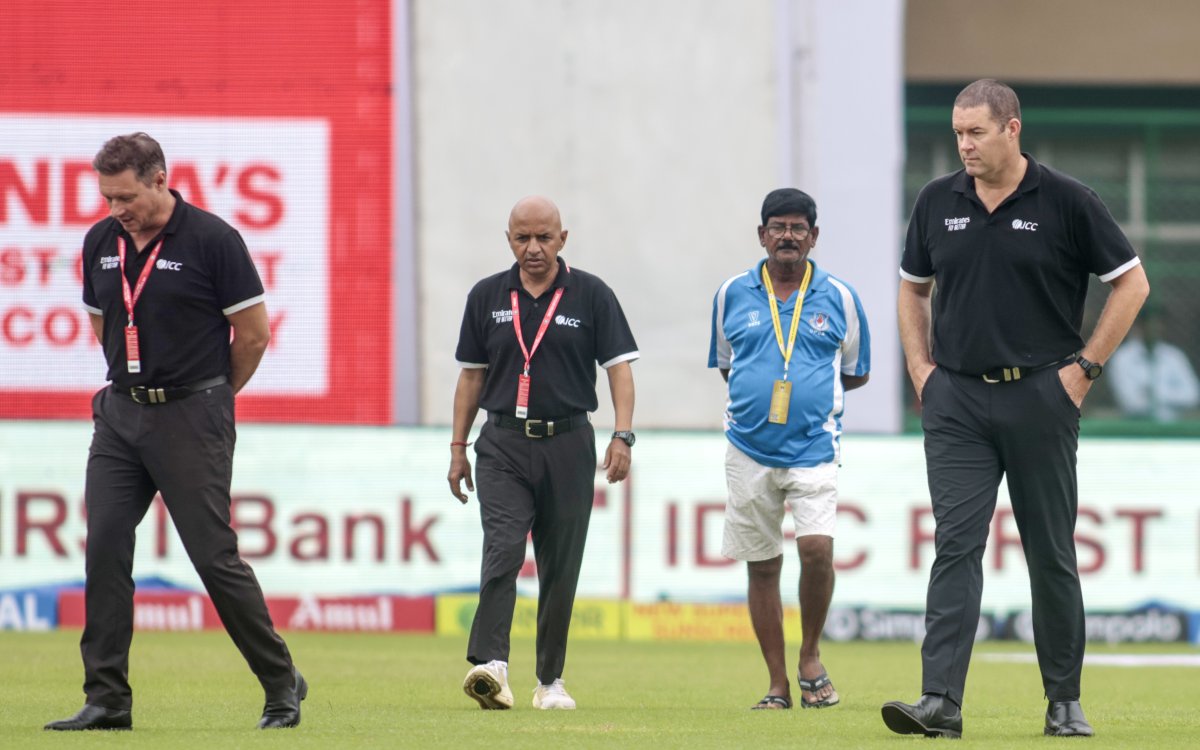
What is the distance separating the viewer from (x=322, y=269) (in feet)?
47.5

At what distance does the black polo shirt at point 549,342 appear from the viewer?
8414 millimetres

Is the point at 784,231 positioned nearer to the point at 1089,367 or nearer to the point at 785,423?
the point at 785,423

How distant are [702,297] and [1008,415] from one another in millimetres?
9033

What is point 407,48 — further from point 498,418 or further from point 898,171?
point 498,418

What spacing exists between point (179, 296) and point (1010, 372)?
9.71 feet

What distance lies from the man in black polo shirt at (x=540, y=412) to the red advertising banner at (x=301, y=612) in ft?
18.6

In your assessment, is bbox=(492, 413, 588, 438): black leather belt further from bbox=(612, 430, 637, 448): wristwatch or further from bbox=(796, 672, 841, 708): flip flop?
bbox=(796, 672, 841, 708): flip flop

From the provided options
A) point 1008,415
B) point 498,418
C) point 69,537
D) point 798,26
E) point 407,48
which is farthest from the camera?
point 798,26

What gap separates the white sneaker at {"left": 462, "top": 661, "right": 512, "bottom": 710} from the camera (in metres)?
8.02

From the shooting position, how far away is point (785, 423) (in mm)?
8664

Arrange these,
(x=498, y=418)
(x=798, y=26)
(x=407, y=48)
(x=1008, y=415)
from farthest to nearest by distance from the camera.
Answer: (x=798, y=26) < (x=407, y=48) < (x=498, y=418) < (x=1008, y=415)

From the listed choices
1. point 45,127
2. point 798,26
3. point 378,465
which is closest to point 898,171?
point 798,26

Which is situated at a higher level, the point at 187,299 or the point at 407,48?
the point at 407,48

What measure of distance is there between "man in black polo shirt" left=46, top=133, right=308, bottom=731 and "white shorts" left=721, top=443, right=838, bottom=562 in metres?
2.38
